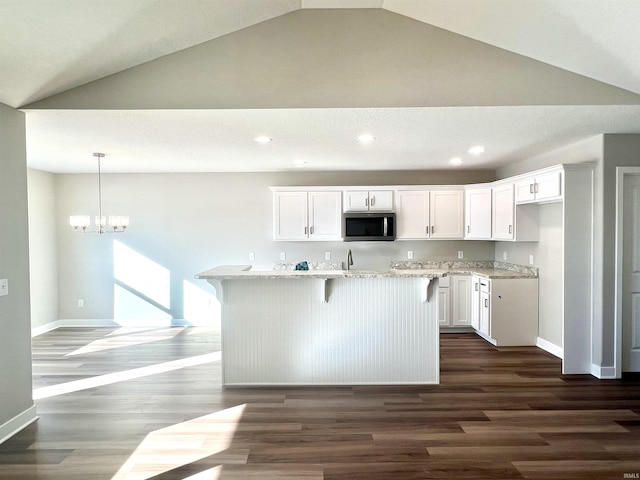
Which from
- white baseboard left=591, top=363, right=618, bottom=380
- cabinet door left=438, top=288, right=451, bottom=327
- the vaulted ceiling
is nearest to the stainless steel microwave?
cabinet door left=438, top=288, right=451, bottom=327

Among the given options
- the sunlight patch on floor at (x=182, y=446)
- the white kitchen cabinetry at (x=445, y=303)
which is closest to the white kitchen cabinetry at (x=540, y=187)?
the white kitchen cabinetry at (x=445, y=303)

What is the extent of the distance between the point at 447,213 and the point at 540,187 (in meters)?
1.64

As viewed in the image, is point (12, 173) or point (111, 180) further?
point (111, 180)

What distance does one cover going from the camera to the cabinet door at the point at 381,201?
5.87m

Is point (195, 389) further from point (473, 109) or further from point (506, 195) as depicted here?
point (506, 195)

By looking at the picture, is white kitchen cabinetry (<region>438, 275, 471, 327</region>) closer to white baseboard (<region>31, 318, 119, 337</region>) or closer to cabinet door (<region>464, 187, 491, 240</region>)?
cabinet door (<region>464, 187, 491, 240</region>)

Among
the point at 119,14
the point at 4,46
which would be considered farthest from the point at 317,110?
the point at 4,46

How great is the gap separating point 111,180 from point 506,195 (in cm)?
593

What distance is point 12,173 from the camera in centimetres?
297

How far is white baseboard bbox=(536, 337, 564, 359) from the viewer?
15.0 ft

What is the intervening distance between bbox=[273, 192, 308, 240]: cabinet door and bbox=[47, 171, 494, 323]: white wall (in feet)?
1.21

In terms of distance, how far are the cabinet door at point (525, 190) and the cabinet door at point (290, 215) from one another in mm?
2912

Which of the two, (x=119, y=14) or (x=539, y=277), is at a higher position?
(x=119, y=14)

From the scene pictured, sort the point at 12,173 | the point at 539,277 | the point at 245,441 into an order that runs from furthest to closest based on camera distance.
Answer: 1. the point at 539,277
2. the point at 12,173
3. the point at 245,441
